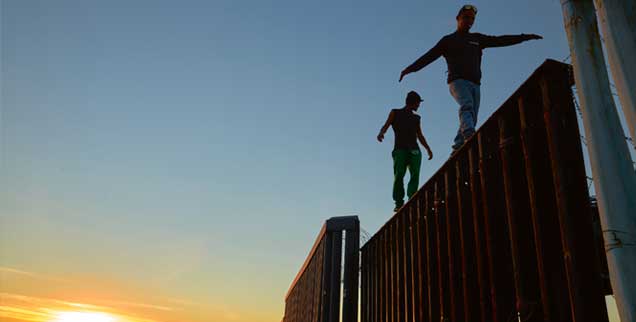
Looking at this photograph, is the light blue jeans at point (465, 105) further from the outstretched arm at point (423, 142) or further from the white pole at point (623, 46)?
the white pole at point (623, 46)

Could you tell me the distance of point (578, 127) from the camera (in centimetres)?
246

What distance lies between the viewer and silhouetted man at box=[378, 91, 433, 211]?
7.29m

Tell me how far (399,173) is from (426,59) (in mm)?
1795

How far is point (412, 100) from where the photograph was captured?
7.80 metres

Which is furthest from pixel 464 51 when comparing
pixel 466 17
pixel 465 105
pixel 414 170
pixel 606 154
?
pixel 606 154

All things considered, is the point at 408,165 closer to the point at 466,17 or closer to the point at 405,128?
the point at 405,128

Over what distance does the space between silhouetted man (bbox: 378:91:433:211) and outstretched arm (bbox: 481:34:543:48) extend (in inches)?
71.5

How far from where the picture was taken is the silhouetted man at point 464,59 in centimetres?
573

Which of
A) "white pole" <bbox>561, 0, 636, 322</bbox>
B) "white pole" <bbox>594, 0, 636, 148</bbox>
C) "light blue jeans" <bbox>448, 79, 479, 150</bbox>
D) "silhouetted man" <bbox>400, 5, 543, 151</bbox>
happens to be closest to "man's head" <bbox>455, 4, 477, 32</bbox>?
"silhouetted man" <bbox>400, 5, 543, 151</bbox>

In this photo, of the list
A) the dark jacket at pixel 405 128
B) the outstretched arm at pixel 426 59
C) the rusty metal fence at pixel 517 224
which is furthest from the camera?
the dark jacket at pixel 405 128

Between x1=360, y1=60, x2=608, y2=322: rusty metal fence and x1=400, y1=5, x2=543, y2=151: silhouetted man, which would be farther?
x1=400, y1=5, x2=543, y2=151: silhouetted man

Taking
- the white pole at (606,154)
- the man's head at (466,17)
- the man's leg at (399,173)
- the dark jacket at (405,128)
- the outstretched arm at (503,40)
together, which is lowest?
the white pole at (606,154)

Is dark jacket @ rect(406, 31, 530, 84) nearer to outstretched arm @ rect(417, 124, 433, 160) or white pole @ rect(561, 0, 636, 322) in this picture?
outstretched arm @ rect(417, 124, 433, 160)

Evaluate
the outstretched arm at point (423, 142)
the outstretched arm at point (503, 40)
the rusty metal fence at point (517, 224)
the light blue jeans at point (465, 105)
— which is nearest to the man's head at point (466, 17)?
the outstretched arm at point (503, 40)
